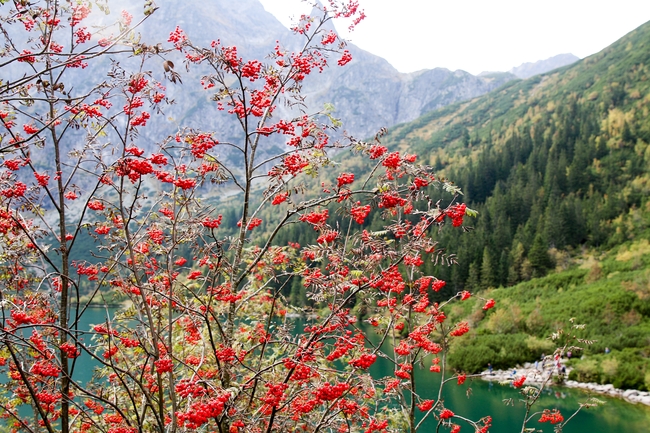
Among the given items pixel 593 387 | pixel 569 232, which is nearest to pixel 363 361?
pixel 593 387

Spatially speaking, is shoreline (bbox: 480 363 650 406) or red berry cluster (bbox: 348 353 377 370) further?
shoreline (bbox: 480 363 650 406)

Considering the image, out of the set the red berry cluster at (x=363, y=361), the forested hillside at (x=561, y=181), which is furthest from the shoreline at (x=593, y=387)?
the red berry cluster at (x=363, y=361)

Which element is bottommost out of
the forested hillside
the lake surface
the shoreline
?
the shoreline

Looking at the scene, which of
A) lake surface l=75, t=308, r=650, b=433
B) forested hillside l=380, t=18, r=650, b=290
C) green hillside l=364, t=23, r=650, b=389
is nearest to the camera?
lake surface l=75, t=308, r=650, b=433

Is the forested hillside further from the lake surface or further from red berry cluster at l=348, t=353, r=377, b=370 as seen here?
red berry cluster at l=348, t=353, r=377, b=370

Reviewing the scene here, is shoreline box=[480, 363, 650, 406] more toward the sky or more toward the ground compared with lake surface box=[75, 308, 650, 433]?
more toward the ground

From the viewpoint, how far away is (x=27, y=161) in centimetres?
524

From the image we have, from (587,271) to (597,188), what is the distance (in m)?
27.0

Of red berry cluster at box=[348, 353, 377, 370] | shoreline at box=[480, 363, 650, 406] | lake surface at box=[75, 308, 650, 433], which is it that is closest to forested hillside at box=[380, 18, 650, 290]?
shoreline at box=[480, 363, 650, 406]

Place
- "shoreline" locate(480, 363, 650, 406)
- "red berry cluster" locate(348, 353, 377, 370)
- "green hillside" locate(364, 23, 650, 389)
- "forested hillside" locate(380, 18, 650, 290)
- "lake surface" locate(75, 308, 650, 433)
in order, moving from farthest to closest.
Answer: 1. "forested hillside" locate(380, 18, 650, 290)
2. "green hillside" locate(364, 23, 650, 389)
3. "shoreline" locate(480, 363, 650, 406)
4. "lake surface" locate(75, 308, 650, 433)
5. "red berry cluster" locate(348, 353, 377, 370)

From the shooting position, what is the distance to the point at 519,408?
28.7 meters

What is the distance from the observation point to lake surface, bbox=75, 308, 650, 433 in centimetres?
2469

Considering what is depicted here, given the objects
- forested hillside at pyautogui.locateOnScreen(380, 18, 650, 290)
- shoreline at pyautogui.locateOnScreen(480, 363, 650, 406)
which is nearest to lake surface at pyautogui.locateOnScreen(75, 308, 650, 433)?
shoreline at pyautogui.locateOnScreen(480, 363, 650, 406)

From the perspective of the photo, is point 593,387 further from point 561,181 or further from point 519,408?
point 561,181
